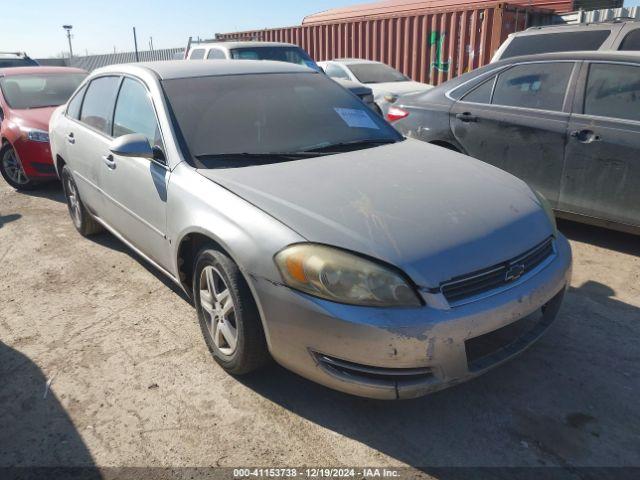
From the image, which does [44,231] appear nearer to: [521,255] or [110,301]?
[110,301]

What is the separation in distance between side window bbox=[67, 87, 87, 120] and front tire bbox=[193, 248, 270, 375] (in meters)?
2.55

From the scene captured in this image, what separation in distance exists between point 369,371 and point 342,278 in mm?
398

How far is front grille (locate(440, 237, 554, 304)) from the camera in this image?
2164 millimetres

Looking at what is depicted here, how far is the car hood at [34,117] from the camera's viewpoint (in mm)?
6492

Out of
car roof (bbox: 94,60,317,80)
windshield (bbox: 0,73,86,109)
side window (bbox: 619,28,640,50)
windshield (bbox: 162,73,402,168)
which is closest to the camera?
windshield (bbox: 162,73,402,168)

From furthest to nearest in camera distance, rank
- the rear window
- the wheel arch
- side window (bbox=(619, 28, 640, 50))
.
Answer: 1. the rear window
2. side window (bbox=(619, 28, 640, 50))
3. the wheel arch

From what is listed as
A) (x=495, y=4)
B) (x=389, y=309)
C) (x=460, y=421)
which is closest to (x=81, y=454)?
(x=389, y=309)

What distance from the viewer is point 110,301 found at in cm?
374

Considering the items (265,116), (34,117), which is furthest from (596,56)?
(34,117)

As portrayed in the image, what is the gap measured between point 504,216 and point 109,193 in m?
2.68

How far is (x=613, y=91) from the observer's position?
4.11 metres

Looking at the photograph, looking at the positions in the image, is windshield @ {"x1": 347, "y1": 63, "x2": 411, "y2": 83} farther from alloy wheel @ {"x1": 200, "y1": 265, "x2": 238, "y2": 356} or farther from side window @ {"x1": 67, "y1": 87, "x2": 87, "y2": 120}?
alloy wheel @ {"x1": 200, "y1": 265, "x2": 238, "y2": 356}

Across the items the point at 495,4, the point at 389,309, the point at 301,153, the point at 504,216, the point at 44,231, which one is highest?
the point at 495,4

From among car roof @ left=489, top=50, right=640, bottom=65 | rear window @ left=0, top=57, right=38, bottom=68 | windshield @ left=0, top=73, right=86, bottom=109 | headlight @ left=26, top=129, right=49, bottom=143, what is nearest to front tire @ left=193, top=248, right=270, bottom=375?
car roof @ left=489, top=50, right=640, bottom=65
